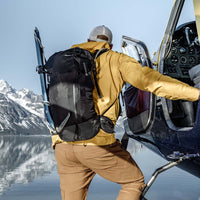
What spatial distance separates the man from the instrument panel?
5.11ft

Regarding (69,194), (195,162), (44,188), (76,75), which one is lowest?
(44,188)

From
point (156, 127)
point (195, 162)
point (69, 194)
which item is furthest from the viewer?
point (156, 127)

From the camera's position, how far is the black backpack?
1.59 metres

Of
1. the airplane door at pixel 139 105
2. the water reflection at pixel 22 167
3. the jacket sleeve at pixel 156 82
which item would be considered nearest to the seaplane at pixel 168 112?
the airplane door at pixel 139 105

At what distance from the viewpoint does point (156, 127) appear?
2.53 m

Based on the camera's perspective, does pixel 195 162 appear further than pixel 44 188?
No

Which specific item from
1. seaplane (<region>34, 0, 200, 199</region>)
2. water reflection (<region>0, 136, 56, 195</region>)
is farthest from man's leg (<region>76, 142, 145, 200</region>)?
water reflection (<region>0, 136, 56, 195</region>)

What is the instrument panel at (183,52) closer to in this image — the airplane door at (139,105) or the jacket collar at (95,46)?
the airplane door at (139,105)

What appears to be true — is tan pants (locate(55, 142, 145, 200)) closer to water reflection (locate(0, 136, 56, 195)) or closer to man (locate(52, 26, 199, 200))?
man (locate(52, 26, 199, 200))

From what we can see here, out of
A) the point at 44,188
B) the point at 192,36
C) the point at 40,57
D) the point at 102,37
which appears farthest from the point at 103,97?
the point at 44,188

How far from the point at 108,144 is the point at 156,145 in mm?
1214

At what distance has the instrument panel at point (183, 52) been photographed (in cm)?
315

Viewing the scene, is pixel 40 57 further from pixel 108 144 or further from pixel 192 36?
pixel 192 36

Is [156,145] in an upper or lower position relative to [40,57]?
lower
